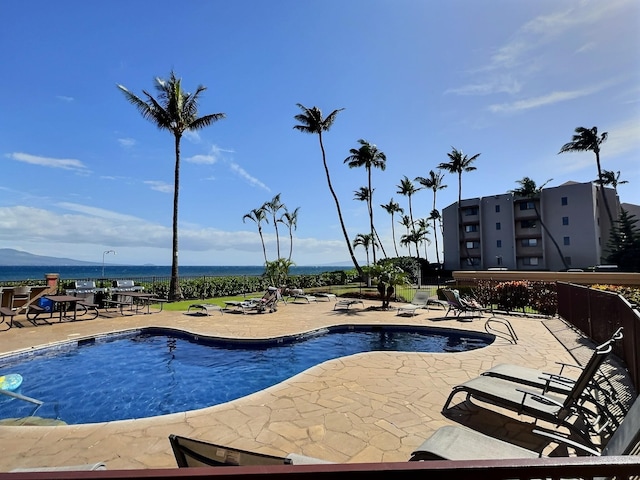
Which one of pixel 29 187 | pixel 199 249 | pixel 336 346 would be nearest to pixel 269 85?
pixel 336 346

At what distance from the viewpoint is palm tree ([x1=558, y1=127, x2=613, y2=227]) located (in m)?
34.9

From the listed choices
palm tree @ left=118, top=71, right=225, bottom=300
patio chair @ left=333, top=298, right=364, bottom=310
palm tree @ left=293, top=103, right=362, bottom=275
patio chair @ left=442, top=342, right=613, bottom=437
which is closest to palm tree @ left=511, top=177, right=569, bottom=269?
palm tree @ left=293, top=103, right=362, bottom=275

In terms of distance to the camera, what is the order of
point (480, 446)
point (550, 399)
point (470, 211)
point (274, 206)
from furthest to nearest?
point (470, 211)
point (274, 206)
point (550, 399)
point (480, 446)

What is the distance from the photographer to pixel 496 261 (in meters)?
40.7

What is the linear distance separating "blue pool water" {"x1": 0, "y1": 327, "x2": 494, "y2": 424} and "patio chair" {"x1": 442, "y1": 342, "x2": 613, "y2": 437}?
13.2 feet

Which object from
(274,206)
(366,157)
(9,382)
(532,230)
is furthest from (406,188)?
(9,382)

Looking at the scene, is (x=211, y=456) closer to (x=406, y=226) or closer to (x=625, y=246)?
(x=625, y=246)

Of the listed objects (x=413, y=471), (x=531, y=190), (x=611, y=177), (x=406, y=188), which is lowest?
(x=413, y=471)

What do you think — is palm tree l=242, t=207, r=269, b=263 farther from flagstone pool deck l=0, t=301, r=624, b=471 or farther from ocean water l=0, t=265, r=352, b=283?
flagstone pool deck l=0, t=301, r=624, b=471

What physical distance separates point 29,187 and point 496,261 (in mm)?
51138

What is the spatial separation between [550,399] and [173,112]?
2058 cm

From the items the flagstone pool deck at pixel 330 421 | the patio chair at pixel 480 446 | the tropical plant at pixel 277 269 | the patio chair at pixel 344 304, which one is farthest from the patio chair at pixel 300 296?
the patio chair at pixel 480 446

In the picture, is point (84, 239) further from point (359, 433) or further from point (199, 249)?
point (359, 433)

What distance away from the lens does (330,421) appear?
13.6 feet
